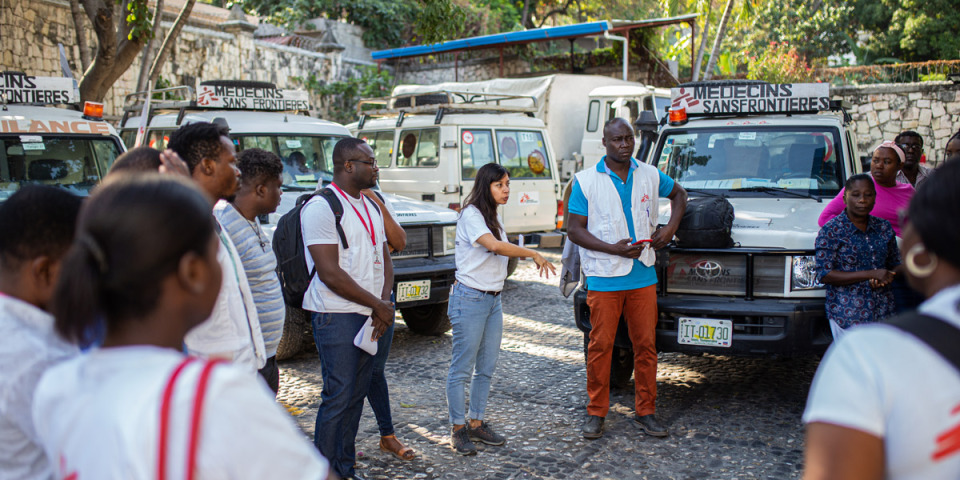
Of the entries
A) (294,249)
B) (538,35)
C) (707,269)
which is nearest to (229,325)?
(294,249)

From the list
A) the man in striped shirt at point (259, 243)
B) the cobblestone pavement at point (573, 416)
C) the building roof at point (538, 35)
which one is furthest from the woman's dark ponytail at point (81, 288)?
the building roof at point (538, 35)

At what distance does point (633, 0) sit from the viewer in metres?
28.0

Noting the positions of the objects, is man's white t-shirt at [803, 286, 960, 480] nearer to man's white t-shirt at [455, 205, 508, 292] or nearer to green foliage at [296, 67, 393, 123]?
man's white t-shirt at [455, 205, 508, 292]

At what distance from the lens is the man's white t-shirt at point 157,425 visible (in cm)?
119

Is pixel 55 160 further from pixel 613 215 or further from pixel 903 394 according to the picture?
pixel 903 394

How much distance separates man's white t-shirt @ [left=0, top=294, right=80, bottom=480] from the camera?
1581 mm

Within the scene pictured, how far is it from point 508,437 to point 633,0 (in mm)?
25892

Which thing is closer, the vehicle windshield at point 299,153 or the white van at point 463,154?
the vehicle windshield at point 299,153

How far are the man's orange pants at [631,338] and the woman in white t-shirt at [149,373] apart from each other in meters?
3.46

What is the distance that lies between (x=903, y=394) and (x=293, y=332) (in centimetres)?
546

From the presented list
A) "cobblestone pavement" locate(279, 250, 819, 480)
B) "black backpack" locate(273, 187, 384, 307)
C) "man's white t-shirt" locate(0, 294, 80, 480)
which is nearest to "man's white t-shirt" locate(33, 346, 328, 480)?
"man's white t-shirt" locate(0, 294, 80, 480)

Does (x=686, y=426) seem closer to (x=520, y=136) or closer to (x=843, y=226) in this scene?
(x=843, y=226)

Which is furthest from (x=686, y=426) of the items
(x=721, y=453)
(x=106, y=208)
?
(x=106, y=208)

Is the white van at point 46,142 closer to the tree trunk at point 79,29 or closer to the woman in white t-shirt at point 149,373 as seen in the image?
the tree trunk at point 79,29
